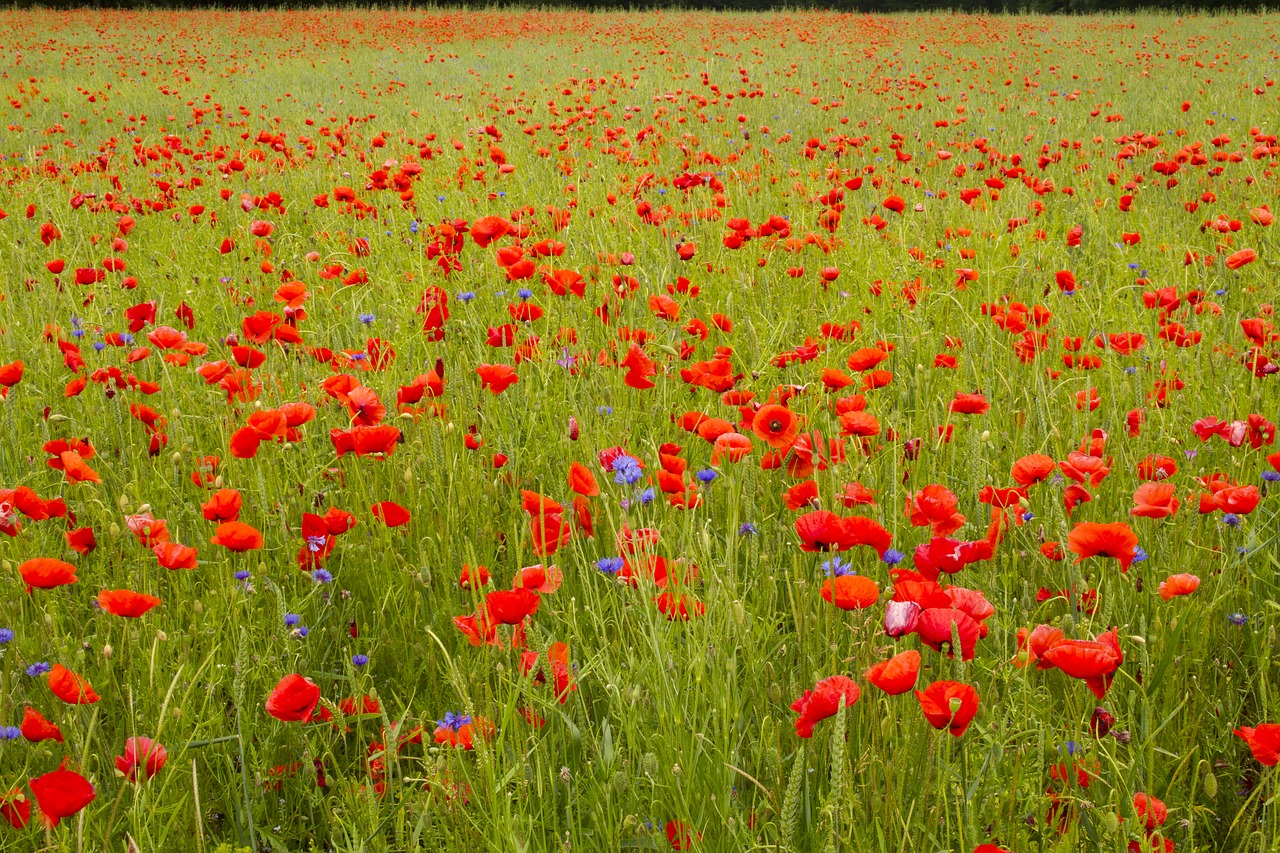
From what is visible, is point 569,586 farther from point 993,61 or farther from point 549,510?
point 993,61

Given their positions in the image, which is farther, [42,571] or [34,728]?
[42,571]

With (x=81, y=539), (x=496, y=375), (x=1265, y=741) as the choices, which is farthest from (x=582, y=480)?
(x=1265, y=741)

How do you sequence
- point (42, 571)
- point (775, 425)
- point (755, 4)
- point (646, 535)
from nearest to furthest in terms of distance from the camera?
point (42, 571)
point (646, 535)
point (775, 425)
point (755, 4)

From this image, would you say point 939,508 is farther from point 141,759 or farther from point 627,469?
point 141,759

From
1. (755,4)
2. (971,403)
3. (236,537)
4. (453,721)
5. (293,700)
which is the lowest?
(453,721)

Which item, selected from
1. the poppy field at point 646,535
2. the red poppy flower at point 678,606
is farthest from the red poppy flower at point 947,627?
the red poppy flower at point 678,606

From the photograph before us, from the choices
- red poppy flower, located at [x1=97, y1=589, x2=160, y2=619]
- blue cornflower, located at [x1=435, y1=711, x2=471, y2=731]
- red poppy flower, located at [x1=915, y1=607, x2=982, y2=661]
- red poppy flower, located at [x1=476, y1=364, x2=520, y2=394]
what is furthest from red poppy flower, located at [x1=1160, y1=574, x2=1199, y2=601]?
red poppy flower, located at [x1=97, y1=589, x2=160, y2=619]

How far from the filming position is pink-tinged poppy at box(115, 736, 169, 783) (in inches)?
41.9

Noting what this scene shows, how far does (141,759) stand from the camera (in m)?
1.08

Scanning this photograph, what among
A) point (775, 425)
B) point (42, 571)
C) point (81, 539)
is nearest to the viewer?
point (42, 571)

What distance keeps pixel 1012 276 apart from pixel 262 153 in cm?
460

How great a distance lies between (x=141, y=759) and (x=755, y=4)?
31.9 meters

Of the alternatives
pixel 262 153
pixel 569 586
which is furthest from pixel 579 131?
pixel 569 586

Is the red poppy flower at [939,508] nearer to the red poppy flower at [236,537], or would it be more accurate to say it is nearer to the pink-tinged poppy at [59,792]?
the red poppy flower at [236,537]
